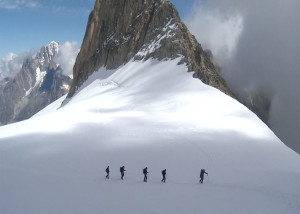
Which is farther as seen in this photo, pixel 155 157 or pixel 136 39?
pixel 136 39

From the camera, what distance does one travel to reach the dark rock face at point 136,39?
57.9 meters

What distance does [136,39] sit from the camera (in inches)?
2643

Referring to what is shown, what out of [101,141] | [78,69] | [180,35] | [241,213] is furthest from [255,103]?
[241,213]

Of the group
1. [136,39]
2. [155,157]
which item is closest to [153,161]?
[155,157]

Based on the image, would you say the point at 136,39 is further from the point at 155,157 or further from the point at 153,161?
the point at 153,161

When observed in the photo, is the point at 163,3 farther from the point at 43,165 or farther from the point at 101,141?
the point at 43,165

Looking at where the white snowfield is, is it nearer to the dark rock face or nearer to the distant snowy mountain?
the distant snowy mountain

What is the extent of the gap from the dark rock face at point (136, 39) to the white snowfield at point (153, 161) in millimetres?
16442

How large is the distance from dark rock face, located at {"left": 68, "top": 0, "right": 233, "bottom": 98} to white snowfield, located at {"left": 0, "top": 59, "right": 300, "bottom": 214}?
16.4 m

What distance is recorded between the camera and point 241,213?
15.0 m

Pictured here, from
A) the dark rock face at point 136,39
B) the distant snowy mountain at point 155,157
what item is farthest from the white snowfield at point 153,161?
the dark rock face at point 136,39

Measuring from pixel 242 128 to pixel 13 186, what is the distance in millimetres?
20818

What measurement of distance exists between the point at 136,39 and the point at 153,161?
4667 cm

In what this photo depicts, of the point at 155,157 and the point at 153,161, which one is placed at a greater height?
the point at 155,157
